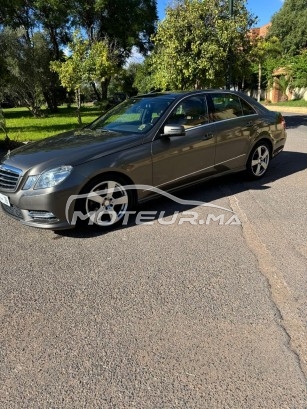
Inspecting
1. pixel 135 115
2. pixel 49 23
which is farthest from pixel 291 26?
pixel 135 115

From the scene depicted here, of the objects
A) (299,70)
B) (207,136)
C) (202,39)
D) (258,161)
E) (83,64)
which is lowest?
(258,161)

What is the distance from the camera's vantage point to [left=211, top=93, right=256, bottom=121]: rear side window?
18.2 feet

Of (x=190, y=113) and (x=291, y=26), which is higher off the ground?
(x=291, y=26)

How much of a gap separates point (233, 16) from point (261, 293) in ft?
41.4

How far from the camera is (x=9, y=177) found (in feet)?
13.6

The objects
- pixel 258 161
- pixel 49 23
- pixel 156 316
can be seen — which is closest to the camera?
pixel 156 316

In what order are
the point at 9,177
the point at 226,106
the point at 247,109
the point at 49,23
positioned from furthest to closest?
the point at 49,23 → the point at 247,109 → the point at 226,106 → the point at 9,177

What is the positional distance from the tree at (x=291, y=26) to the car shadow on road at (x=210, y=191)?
44.4 meters

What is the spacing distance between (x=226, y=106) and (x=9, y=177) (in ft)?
11.2

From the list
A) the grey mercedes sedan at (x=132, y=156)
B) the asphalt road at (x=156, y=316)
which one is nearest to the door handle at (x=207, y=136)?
the grey mercedes sedan at (x=132, y=156)

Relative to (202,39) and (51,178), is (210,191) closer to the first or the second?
(51,178)

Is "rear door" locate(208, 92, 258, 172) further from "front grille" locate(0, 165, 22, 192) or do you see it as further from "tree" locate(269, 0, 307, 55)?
"tree" locate(269, 0, 307, 55)

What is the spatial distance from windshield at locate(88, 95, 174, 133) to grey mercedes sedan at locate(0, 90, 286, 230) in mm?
18

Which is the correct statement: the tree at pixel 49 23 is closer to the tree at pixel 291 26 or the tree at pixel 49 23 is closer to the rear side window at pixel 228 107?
the rear side window at pixel 228 107
